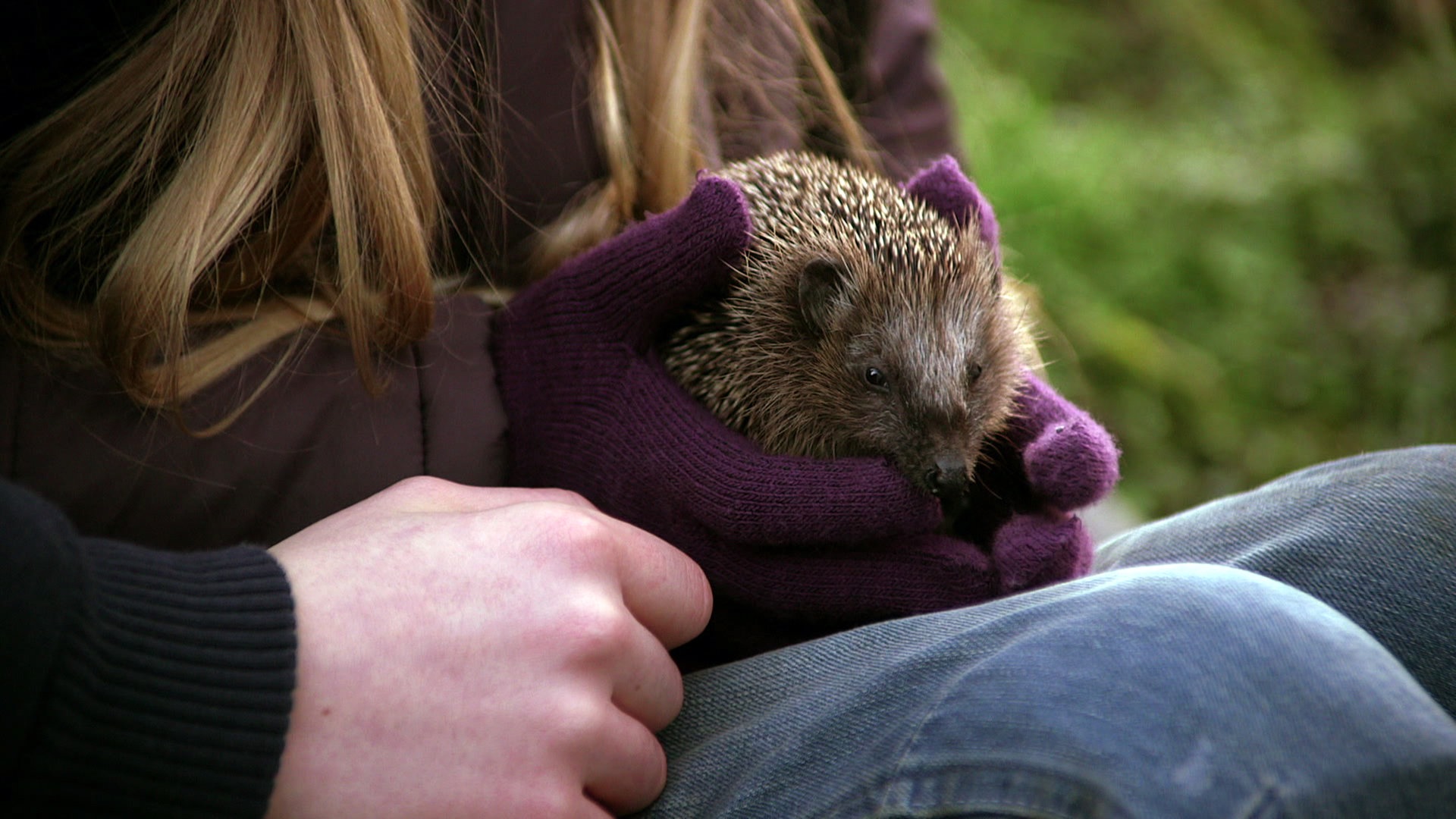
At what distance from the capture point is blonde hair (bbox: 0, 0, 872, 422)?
1.35 m

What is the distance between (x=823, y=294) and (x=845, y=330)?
0.07m

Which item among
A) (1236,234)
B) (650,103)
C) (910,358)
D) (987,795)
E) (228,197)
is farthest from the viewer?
(1236,234)

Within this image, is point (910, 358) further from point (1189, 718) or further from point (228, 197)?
point (228, 197)

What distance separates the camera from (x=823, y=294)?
167cm

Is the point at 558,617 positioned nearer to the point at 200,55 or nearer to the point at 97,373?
the point at 97,373

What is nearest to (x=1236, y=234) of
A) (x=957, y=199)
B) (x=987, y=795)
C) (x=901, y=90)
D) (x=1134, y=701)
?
(x=901, y=90)

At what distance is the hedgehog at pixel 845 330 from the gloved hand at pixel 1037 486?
0.19 ft

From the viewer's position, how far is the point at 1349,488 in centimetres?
151

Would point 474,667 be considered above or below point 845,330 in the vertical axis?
below

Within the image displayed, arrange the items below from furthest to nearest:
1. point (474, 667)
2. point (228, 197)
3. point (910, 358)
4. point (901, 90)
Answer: point (901, 90), point (910, 358), point (228, 197), point (474, 667)

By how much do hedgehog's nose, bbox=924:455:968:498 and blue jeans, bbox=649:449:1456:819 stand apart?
0.23m

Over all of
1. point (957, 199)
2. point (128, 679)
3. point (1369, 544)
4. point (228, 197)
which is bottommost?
point (1369, 544)

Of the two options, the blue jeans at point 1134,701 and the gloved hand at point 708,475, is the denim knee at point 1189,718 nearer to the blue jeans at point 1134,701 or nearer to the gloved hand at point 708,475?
the blue jeans at point 1134,701

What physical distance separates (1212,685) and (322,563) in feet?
3.17
